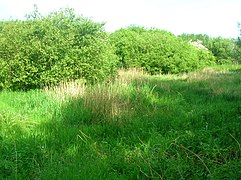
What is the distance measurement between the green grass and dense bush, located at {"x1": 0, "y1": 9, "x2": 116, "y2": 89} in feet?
3.77

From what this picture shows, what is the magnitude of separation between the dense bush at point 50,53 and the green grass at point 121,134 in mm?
1150

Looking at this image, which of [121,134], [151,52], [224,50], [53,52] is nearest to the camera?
[121,134]

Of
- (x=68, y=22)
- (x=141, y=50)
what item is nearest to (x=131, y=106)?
(x=68, y=22)

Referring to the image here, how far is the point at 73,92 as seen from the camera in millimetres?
7742

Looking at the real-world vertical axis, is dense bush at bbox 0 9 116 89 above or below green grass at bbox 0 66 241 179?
above

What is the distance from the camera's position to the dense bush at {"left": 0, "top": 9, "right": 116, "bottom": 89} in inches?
370

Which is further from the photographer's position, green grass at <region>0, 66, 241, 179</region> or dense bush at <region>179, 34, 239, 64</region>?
dense bush at <region>179, 34, 239, 64</region>

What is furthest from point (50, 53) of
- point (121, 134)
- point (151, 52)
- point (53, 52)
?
point (151, 52)

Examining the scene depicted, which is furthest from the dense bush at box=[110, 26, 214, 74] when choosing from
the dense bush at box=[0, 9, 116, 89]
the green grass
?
the green grass

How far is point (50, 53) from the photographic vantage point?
30.6ft

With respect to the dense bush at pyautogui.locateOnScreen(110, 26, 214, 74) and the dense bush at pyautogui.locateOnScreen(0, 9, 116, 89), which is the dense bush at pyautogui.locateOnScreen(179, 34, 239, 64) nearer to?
the dense bush at pyautogui.locateOnScreen(110, 26, 214, 74)

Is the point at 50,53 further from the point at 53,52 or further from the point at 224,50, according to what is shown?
the point at 224,50

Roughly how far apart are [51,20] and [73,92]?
3530 millimetres

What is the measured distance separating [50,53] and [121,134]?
481cm
